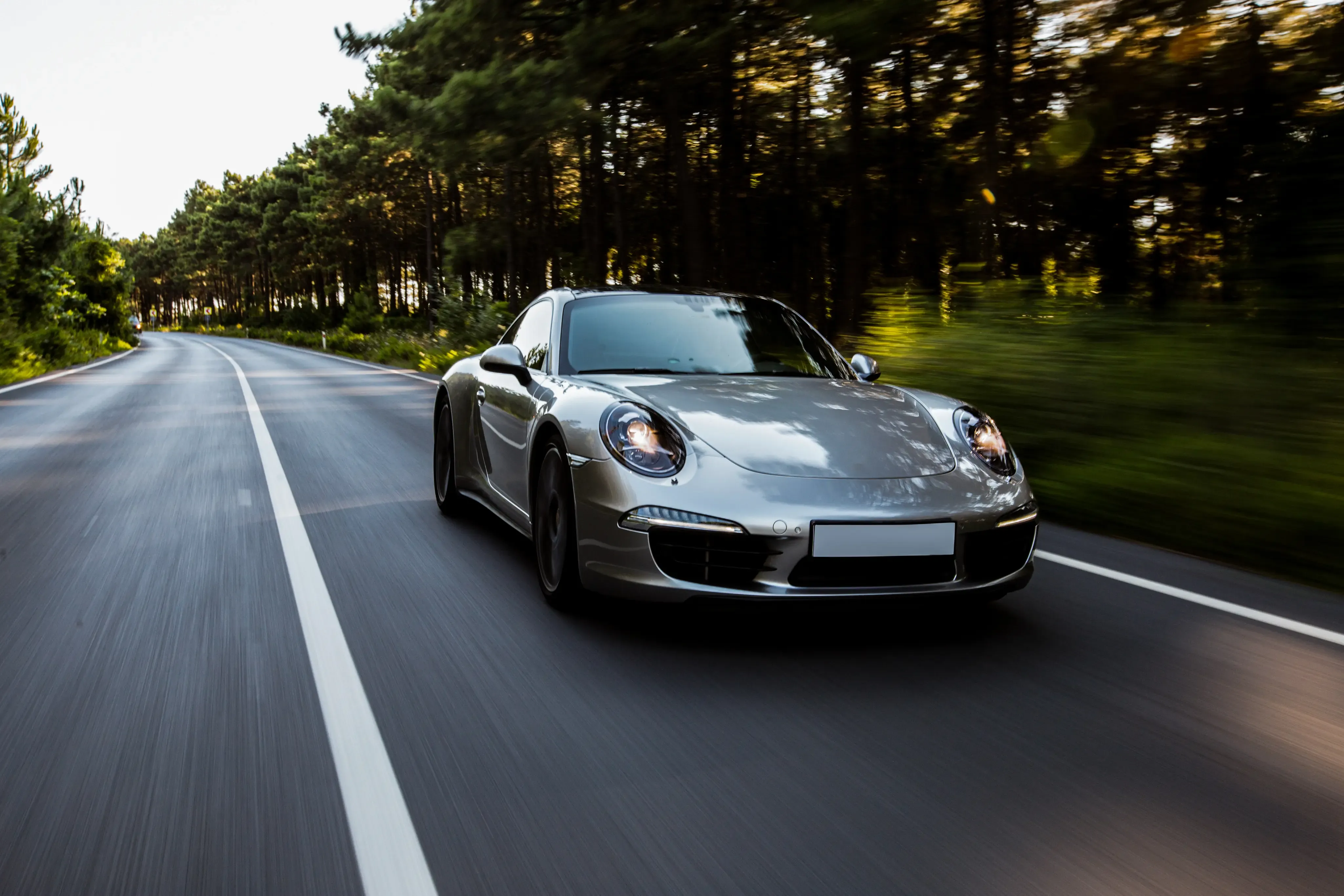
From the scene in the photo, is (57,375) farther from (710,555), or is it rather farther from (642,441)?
(710,555)

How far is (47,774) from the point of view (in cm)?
313

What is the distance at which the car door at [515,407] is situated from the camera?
17.6 feet

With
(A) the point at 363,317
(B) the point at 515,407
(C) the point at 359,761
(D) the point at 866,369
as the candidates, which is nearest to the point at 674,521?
(C) the point at 359,761

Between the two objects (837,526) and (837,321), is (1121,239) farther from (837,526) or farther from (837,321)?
(837,526)

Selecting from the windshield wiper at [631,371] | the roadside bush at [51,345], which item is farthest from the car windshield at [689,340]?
the roadside bush at [51,345]

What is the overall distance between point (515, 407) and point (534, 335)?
0.65 m

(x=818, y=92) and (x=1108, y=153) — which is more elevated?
(x=818, y=92)

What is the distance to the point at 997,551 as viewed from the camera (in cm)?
427

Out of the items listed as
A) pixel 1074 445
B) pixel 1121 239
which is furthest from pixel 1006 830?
pixel 1121 239

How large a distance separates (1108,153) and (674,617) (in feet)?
44.5

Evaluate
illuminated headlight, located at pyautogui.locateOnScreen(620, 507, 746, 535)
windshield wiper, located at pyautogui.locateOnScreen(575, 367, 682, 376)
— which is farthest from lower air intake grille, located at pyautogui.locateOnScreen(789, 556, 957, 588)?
windshield wiper, located at pyautogui.locateOnScreen(575, 367, 682, 376)

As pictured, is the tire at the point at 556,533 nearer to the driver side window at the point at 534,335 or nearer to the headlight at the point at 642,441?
the headlight at the point at 642,441

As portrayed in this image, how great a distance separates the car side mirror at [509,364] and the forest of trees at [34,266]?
22.0 meters

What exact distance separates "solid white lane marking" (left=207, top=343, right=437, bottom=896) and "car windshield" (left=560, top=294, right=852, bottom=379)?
1556 millimetres
